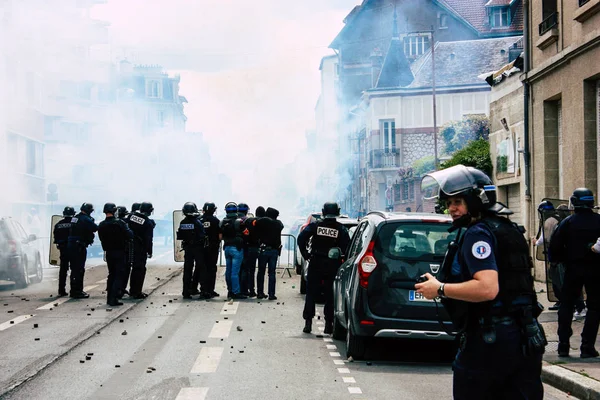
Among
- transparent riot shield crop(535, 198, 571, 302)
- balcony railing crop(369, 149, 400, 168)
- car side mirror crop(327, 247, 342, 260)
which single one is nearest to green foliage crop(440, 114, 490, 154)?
balcony railing crop(369, 149, 400, 168)

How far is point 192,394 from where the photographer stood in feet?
24.7

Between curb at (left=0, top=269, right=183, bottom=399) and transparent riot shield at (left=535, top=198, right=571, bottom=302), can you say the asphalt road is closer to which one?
curb at (left=0, top=269, right=183, bottom=399)

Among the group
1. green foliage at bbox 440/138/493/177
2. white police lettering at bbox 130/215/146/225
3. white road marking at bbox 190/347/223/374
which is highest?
green foliage at bbox 440/138/493/177

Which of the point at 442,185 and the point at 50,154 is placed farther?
the point at 50,154

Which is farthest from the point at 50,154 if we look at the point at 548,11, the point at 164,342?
the point at 164,342

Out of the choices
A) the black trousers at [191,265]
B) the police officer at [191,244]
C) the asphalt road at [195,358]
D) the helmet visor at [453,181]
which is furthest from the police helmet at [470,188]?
the black trousers at [191,265]

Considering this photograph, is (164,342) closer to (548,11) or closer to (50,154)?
(548,11)

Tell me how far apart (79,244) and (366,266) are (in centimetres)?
913

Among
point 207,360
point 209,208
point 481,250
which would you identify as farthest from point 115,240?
point 481,250

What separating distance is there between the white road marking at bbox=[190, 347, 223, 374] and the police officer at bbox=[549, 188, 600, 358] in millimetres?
3692

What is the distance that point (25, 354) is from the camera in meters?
9.95

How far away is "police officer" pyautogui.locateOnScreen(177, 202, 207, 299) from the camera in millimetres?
16922

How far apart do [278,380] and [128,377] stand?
1440 millimetres

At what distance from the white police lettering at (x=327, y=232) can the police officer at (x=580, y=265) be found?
3.04 m
